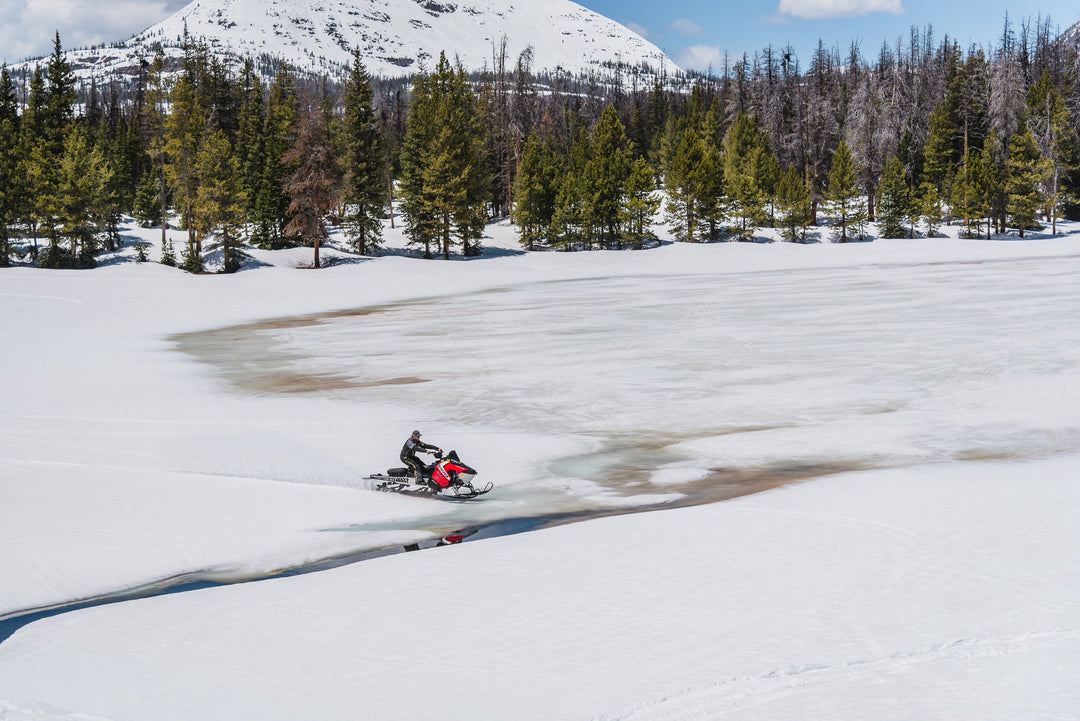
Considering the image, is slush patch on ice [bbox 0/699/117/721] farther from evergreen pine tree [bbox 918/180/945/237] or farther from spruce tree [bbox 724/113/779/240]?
evergreen pine tree [bbox 918/180/945/237]

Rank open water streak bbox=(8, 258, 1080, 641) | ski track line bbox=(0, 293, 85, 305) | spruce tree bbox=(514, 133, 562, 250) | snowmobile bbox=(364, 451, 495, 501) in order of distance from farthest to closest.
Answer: spruce tree bbox=(514, 133, 562, 250)
ski track line bbox=(0, 293, 85, 305)
open water streak bbox=(8, 258, 1080, 641)
snowmobile bbox=(364, 451, 495, 501)

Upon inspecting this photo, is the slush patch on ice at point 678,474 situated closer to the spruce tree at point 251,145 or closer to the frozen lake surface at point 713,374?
the frozen lake surface at point 713,374

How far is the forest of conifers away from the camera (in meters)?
58.4

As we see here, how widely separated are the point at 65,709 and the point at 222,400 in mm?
13583

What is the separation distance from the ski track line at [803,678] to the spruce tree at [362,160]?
59.5 meters

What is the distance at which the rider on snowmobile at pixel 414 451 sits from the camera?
12.4m

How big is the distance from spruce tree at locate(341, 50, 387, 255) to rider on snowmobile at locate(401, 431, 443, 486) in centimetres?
5240

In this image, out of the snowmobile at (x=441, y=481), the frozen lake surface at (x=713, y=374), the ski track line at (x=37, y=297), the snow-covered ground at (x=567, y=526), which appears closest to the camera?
the snow-covered ground at (x=567, y=526)

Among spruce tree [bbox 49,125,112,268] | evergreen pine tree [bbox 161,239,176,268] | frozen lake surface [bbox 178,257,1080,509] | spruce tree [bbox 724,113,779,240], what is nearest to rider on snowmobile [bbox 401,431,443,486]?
frozen lake surface [bbox 178,257,1080,509]

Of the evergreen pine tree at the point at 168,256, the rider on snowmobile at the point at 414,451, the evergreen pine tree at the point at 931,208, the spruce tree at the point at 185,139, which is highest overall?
the spruce tree at the point at 185,139

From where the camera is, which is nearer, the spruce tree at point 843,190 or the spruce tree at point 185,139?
the spruce tree at point 185,139

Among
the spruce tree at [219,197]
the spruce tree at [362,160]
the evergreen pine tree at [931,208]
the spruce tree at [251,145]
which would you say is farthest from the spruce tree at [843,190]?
the spruce tree at [219,197]

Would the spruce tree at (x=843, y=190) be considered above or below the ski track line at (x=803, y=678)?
above

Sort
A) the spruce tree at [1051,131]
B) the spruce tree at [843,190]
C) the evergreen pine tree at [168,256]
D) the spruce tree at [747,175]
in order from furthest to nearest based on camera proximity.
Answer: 1. the spruce tree at [747,175]
2. the spruce tree at [1051,131]
3. the spruce tree at [843,190]
4. the evergreen pine tree at [168,256]
